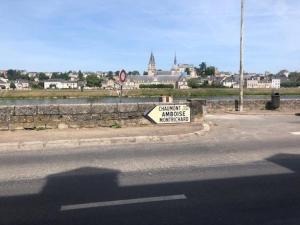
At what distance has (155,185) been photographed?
315 inches

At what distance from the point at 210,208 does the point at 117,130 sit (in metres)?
9.06

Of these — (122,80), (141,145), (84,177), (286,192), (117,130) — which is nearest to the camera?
(286,192)

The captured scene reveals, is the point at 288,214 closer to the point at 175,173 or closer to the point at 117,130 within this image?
the point at 175,173

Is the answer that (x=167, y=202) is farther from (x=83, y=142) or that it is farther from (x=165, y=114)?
(x=165, y=114)

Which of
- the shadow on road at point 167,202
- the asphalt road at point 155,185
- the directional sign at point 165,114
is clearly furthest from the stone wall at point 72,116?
the shadow on road at point 167,202

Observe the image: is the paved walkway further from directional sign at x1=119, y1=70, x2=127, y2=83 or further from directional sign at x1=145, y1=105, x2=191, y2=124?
directional sign at x1=119, y1=70, x2=127, y2=83

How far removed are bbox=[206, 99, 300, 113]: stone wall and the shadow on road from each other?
16513mm

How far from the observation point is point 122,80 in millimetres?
19312

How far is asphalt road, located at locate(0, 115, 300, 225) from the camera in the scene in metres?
6.34

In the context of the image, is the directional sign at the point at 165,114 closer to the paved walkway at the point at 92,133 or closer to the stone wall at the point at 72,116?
the stone wall at the point at 72,116

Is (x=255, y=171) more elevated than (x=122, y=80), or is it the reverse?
(x=122, y=80)

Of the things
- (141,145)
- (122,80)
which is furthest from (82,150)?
(122,80)

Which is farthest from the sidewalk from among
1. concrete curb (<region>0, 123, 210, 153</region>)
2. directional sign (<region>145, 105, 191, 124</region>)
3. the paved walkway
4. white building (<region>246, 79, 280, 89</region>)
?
white building (<region>246, 79, 280, 89</region>)

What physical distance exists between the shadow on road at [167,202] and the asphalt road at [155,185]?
0.04ft
